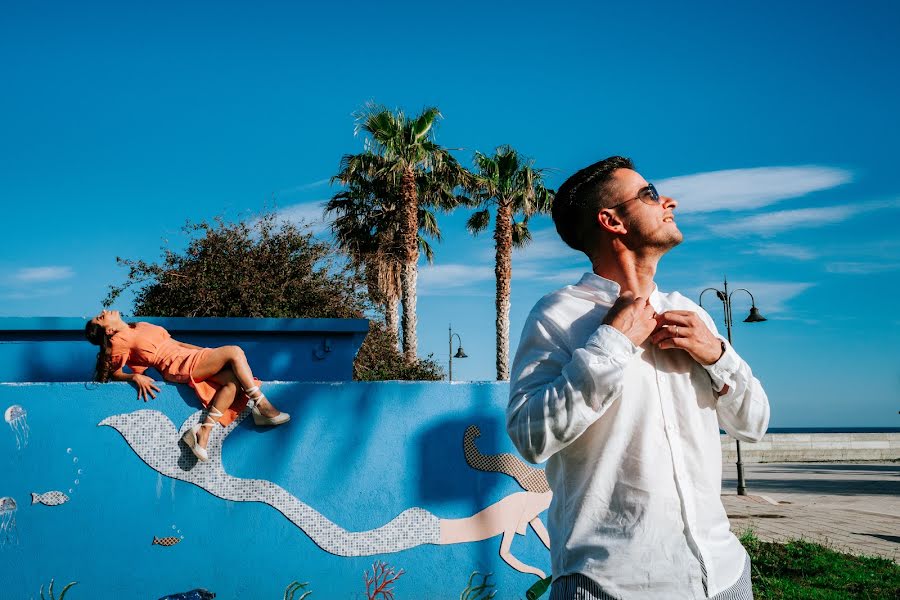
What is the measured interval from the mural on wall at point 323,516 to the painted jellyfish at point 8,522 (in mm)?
840

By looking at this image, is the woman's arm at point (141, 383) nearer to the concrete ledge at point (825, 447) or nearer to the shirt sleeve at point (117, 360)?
the shirt sleeve at point (117, 360)

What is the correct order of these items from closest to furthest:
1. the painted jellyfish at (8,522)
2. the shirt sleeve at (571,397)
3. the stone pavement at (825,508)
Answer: the shirt sleeve at (571,397) < the painted jellyfish at (8,522) < the stone pavement at (825,508)

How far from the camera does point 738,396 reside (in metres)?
1.91

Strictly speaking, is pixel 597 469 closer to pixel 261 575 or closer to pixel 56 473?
pixel 261 575

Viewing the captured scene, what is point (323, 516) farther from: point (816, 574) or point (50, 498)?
point (816, 574)

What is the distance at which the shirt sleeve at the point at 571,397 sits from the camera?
163cm

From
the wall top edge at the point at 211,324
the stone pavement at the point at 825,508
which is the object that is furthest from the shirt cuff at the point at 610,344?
the stone pavement at the point at 825,508

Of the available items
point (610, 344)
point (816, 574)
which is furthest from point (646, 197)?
point (816, 574)

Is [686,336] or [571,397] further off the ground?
[686,336]

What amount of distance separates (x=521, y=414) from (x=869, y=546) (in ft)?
33.5

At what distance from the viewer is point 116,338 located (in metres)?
5.75

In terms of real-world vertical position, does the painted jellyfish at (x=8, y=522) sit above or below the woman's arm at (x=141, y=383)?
below

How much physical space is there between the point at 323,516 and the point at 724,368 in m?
4.59

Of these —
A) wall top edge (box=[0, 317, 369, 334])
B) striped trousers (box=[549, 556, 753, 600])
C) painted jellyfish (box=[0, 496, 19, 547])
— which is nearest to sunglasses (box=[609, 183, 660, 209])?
striped trousers (box=[549, 556, 753, 600])
